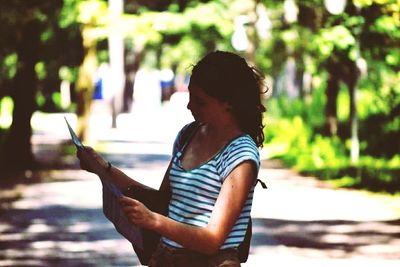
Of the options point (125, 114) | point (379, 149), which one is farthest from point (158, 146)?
point (125, 114)

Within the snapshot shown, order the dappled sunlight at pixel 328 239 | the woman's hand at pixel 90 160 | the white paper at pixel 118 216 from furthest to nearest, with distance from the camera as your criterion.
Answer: the dappled sunlight at pixel 328 239, the woman's hand at pixel 90 160, the white paper at pixel 118 216

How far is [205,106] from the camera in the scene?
296 cm

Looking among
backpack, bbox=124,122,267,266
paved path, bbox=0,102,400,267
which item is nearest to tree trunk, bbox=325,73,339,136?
paved path, bbox=0,102,400,267

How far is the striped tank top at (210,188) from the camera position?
2891 mm

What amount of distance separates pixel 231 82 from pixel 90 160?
1.85ft

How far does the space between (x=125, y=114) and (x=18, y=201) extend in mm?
41834

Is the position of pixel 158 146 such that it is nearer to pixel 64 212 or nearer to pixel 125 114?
pixel 64 212

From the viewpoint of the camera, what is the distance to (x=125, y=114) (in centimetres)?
5716

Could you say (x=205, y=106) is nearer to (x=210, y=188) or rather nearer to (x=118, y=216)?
(x=210, y=188)

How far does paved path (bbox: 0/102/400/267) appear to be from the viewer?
9.91 meters

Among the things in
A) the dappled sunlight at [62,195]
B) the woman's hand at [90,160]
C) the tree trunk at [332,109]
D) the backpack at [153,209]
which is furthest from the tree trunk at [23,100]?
the backpack at [153,209]

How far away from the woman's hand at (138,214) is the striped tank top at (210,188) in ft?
0.80

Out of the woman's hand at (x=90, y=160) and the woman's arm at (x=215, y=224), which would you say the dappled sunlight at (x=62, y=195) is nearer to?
the woman's hand at (x=90, y=160)

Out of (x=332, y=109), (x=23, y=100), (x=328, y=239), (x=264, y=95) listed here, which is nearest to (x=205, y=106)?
(x=264, y=95)
